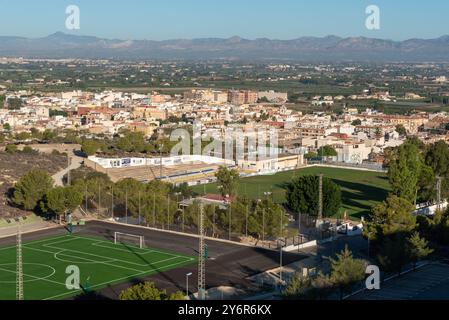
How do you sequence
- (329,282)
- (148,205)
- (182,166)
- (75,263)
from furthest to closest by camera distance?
(182,166), (148,205), (75,263), (329,282)

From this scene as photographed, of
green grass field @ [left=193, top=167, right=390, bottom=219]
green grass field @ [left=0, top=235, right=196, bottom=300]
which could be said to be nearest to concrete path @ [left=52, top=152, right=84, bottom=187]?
green grass field @ [left=193, top=167, right=390, bottom=219]

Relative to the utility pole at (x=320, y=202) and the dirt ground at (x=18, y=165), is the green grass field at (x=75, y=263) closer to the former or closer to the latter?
the utility pole at (x=320, y=202)

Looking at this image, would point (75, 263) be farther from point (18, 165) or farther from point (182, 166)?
point (182, 166)

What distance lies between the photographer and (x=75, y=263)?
2230 centimetres

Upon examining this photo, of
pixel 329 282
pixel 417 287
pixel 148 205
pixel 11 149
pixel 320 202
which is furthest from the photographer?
pixel 11 149

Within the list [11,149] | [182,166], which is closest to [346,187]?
[182,166]

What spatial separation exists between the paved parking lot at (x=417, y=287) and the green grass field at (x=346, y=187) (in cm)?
968

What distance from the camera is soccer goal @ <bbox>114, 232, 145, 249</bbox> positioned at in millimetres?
24739

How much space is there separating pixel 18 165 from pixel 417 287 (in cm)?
2705

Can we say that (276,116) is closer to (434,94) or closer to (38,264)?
(434,94)

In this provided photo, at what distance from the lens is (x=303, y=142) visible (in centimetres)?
5934

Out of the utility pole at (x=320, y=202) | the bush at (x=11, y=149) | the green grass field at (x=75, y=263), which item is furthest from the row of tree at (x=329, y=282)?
the bush at (x=11, y=149)

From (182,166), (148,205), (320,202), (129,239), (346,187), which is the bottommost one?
(346,187)

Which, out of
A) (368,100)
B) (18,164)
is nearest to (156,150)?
(18,164)
